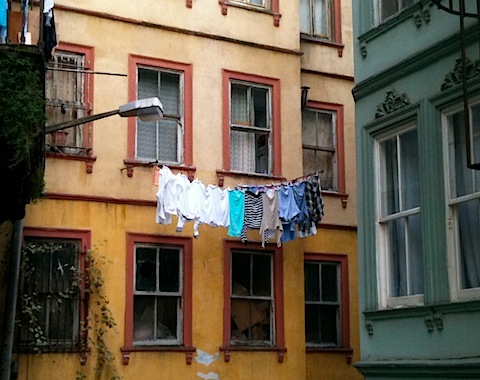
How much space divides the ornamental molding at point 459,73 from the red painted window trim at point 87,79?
744 cm

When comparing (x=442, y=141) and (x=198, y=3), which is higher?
(x=198, y=3)

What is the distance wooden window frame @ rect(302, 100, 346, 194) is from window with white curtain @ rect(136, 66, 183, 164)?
10.6ft

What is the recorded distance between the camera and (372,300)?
36.5 ft

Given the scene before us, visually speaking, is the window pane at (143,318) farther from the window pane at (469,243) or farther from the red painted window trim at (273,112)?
the window pane at (469,243)

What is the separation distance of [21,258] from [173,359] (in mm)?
3198

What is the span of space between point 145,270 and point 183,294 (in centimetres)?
80

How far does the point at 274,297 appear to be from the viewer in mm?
16938

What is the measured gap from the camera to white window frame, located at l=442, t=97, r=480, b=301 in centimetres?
966

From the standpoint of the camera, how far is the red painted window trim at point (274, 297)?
16281mm

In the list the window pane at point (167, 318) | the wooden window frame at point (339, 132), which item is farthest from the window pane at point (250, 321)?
the wooden window frame at point (339, 132)

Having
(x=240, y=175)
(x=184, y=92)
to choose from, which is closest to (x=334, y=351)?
(x=240, y=175)

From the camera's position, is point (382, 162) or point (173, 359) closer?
point (382, 162)

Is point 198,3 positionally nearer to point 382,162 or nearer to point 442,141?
point 382,162

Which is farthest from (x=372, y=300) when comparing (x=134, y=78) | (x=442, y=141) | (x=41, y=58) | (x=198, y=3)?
(x=198, y=3)
